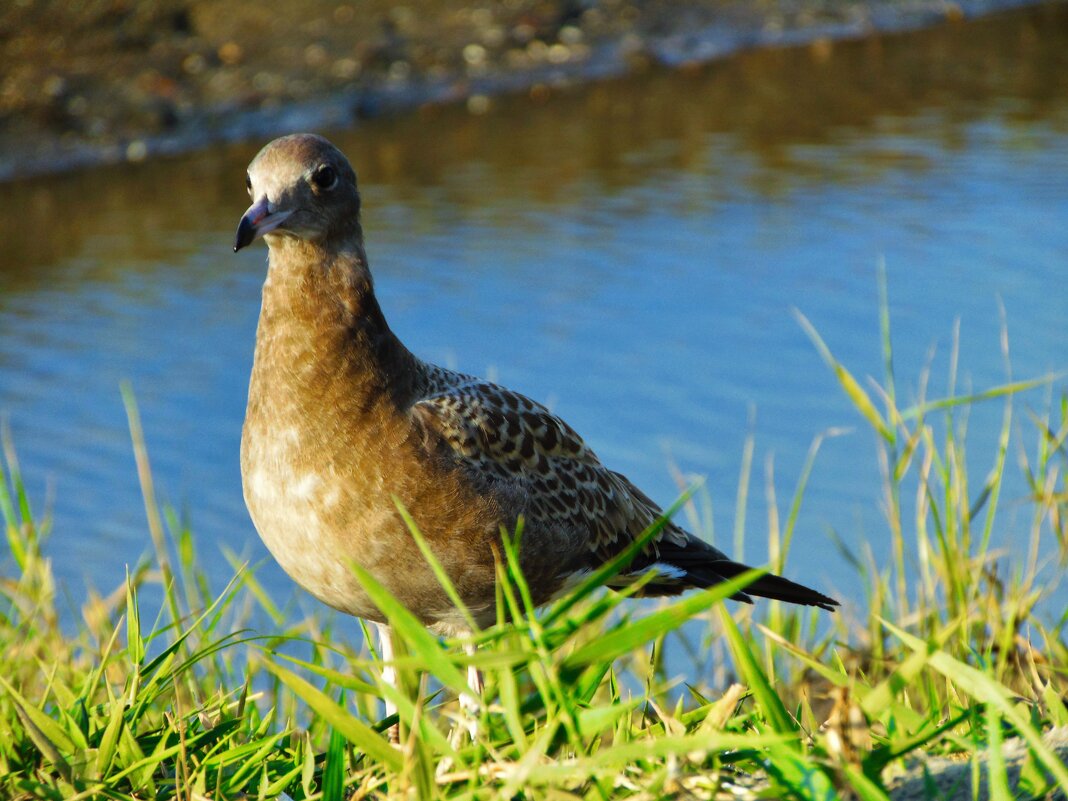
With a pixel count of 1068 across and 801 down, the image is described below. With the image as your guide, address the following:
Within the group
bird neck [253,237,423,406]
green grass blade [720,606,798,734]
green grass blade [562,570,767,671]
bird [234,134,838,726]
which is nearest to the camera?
green grass blade [562,570,767,671]

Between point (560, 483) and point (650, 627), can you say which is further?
point (560, 483)

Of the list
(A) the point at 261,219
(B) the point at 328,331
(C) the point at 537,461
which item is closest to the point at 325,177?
(A) the point at 261,219

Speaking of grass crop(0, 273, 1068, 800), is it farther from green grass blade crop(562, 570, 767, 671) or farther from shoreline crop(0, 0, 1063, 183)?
shoreline crop(0, 0, 1063, 183)

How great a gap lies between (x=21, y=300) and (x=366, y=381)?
6.91 metres

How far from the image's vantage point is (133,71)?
13125 millimetres

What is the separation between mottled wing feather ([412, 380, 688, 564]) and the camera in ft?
13.6

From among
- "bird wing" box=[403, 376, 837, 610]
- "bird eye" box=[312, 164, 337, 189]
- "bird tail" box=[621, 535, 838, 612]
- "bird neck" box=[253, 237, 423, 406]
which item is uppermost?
"bird eye" box=[312, 164, 337, 189]

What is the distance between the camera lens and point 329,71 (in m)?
13.7

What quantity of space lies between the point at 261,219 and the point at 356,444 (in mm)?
660

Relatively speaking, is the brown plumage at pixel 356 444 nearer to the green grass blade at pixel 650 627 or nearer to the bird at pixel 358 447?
the bird at pixel 358 447

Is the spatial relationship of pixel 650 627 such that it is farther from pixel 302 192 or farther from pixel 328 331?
pixel 302 192

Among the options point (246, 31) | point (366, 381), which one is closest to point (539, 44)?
point (246, 31)

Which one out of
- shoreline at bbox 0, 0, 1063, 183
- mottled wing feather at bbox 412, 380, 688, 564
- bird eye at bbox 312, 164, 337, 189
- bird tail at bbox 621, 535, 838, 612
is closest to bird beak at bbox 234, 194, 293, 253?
bird eye at bbox 312, 164, 337, 189

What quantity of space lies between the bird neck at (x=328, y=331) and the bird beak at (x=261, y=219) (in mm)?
147
